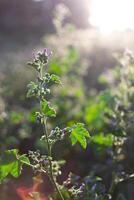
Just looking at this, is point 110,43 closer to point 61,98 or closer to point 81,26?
point 61,98

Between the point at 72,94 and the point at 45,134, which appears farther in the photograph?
the point at 72,94

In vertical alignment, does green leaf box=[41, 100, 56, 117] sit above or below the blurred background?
below

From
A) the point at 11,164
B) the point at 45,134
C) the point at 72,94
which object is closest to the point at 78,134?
the point at 45,134

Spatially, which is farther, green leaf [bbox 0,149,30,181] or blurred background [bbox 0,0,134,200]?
blurred background [bbox 0,0,134,200]

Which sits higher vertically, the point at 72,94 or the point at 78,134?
the point at 72,94

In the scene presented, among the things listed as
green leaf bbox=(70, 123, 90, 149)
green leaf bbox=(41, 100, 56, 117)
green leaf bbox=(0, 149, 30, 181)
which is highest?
green leaf bbox=(41, 100, 56, 117)

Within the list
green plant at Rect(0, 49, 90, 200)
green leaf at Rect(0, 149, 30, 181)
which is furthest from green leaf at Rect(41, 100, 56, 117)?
green leaf at Rect(0, 149, 30, 181)

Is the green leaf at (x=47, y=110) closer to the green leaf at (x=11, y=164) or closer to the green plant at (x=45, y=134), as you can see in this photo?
the green plant at (x=45, y=134)

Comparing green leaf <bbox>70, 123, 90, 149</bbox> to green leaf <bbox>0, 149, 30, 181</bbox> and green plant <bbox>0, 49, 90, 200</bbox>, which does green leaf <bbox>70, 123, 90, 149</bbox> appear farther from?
green leaf <bbox>0, 149, 30, 181</bbox>

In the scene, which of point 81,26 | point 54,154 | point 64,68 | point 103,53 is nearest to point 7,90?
point 54,154

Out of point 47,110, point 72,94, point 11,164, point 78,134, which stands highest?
point 72,94

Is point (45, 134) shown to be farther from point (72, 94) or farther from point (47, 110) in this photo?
point (72, 94)
